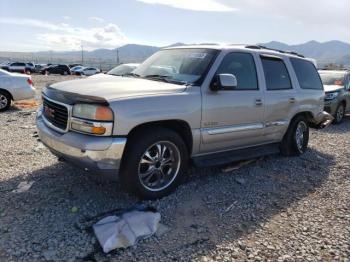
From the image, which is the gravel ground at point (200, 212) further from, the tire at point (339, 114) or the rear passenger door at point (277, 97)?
the tire at point (339, 114)

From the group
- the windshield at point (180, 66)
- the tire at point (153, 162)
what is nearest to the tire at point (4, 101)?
the windshield at point (180, 66)

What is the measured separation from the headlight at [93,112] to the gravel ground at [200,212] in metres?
1.04

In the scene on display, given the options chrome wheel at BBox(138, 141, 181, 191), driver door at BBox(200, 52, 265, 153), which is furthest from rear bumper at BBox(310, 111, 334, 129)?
chrome wheel at BBox(138, 141, 181, 191)

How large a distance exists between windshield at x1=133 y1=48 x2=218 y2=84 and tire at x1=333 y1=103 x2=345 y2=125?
7469mm

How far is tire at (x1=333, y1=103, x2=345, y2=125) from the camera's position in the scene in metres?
11.3

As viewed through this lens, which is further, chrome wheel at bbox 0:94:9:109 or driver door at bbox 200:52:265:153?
chrome wheel at bbox 0:94:9:109

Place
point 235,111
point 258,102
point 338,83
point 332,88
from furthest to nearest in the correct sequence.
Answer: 1. point 338,83
2. point 332,88
3. point 258,102
4. point 235,111

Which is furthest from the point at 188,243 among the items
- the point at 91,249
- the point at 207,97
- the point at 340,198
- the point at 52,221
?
the point at 340,198

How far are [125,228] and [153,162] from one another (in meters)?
0.94

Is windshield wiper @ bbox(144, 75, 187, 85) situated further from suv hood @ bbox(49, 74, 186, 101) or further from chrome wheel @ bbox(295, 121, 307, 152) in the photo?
chrome wheel @ bbox(295, 121, 307, 152)

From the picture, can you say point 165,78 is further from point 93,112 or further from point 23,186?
point 23,186

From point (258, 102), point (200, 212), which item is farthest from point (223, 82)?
point (200, 212)

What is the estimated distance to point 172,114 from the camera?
4352mm

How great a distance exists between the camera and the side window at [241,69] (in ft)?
16.8
